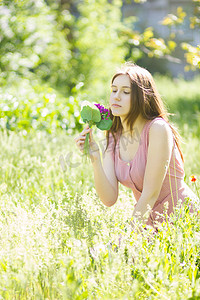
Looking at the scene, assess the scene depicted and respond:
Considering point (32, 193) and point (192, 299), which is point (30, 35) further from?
point (192, 299)

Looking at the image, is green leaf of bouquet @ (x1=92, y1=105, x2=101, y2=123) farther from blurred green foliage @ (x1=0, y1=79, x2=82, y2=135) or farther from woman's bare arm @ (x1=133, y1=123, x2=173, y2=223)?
blurred green foliage @ (x1=0, y1=79, x2=82, y2=135)

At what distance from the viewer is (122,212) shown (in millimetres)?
2697

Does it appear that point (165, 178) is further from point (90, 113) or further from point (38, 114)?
point (38, 114)

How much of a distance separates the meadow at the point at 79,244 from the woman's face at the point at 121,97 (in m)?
0.57

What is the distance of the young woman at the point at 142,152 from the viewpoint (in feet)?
7.91

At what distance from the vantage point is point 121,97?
100 inches

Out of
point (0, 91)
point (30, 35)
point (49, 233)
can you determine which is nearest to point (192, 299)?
point (49, 233)

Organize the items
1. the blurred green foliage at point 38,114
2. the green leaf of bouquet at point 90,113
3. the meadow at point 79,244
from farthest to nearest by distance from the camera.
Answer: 1. the blurred green foliage at point 38,114
2. the green leaf of bouquet at point 90,113
3. the meadow at point 79,244

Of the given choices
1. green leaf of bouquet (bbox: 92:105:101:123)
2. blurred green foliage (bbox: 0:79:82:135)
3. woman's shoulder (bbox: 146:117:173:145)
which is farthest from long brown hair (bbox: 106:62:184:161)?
blurred green foliage (bbox: 0:79:82:135)

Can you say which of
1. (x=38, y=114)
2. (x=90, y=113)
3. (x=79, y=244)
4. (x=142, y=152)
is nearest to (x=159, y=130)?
(x=142, y=152)

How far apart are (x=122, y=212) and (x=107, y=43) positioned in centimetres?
829

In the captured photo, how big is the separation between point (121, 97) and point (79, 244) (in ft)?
3.74

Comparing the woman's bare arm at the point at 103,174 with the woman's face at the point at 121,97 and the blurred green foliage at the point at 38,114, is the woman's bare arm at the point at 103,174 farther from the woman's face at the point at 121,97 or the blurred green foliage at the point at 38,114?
the blurred green foliage at the point at 38,114

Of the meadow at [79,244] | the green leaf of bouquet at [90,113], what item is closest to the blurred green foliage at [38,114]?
the meadow at [79,244]
